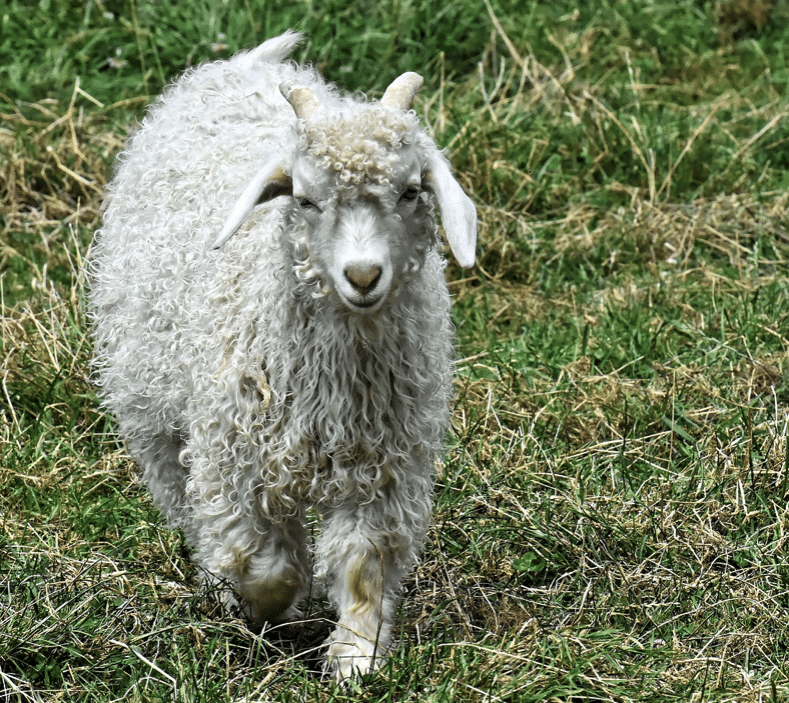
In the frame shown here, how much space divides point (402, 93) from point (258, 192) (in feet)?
1.43

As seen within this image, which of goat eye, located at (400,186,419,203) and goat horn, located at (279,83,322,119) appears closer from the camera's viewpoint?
goat eye, located at (400,186,419,203)

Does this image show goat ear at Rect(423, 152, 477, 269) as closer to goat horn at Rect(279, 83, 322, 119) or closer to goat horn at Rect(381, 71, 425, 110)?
goat horn at Rect(381, 71, 425, 110)

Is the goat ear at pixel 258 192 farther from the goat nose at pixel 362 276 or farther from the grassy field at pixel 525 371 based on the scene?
the grassy field at pixel 525 371

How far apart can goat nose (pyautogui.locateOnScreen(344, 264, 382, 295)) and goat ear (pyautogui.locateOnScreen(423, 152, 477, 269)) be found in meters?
0.21

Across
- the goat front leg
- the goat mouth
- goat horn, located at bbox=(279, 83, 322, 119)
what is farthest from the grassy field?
goat horn, located at bbox=(279, 83, 322, 119)

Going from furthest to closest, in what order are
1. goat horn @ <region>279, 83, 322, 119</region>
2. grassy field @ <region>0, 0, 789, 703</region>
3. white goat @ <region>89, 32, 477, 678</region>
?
grassy field @ <region>0, 0, 789, 703</region>
goat horn @ <region>279, 83, 322, 119</region>
white goat @ <region>89, 32, 477, 678</region>

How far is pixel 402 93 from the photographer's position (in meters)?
3.32

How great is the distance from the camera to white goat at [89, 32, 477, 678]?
310 centimetres

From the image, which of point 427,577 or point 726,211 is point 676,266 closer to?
point 726,211

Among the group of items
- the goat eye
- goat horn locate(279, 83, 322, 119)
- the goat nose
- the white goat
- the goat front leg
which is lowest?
the goat front leg

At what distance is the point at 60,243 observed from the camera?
586cm

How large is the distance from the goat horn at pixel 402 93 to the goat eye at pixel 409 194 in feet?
0.82

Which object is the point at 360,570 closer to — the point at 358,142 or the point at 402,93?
the point at 358,142

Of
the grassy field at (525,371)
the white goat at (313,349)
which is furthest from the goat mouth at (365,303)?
the grassy field at (525,371)
